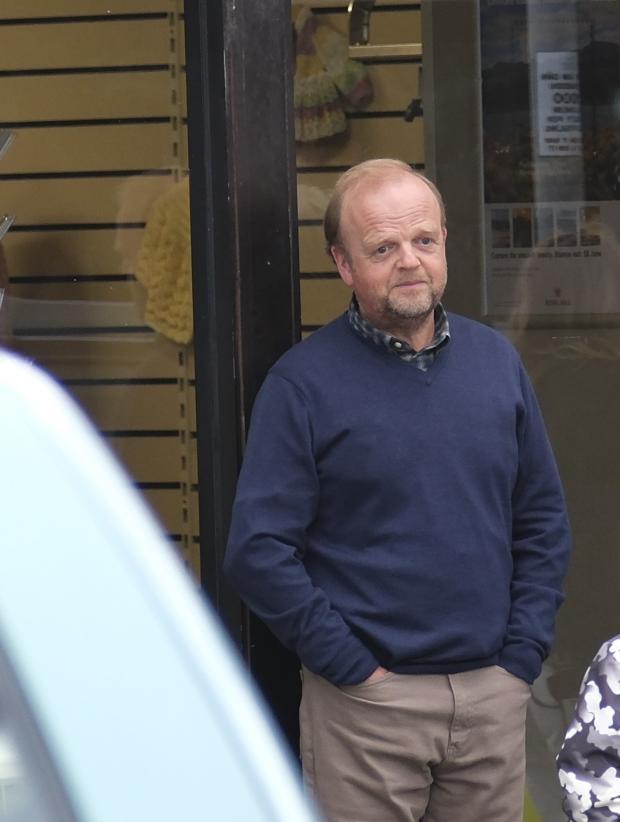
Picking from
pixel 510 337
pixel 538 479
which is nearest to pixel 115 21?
pixel 510 337

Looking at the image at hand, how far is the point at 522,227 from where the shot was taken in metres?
4.16

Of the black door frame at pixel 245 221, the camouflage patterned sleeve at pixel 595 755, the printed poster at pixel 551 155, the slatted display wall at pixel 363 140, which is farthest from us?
the printed poster at pixel 551 155

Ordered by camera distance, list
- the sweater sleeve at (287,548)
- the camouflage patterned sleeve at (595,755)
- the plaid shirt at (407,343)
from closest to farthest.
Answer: the camouflage patterned sleeve at (595,755)
the sweater sleeve at (287,548)
the plaid shirt at (407,343)

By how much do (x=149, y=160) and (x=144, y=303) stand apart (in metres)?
0.36

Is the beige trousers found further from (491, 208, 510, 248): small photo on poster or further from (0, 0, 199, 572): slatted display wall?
(491, 208, 510, 248): small photo on poster

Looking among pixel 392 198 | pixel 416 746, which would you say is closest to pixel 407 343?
pixel 392 198

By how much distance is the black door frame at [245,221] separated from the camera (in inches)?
149

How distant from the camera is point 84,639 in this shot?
4.12 ft

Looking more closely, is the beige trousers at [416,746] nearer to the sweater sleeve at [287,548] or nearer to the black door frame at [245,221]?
the sweater sleeve at [287,548]

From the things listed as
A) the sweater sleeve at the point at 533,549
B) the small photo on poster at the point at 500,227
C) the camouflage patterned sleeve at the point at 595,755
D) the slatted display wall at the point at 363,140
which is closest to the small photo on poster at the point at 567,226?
the small photo on poster at the point at 500,227

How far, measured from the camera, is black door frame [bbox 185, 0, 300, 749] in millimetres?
3785

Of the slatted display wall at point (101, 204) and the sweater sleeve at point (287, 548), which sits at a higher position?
the slatted display wall at point (101, 204)

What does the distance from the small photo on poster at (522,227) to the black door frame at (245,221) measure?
636 mm

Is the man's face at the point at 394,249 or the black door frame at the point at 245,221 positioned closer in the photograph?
the man's face at the point at 394,249
